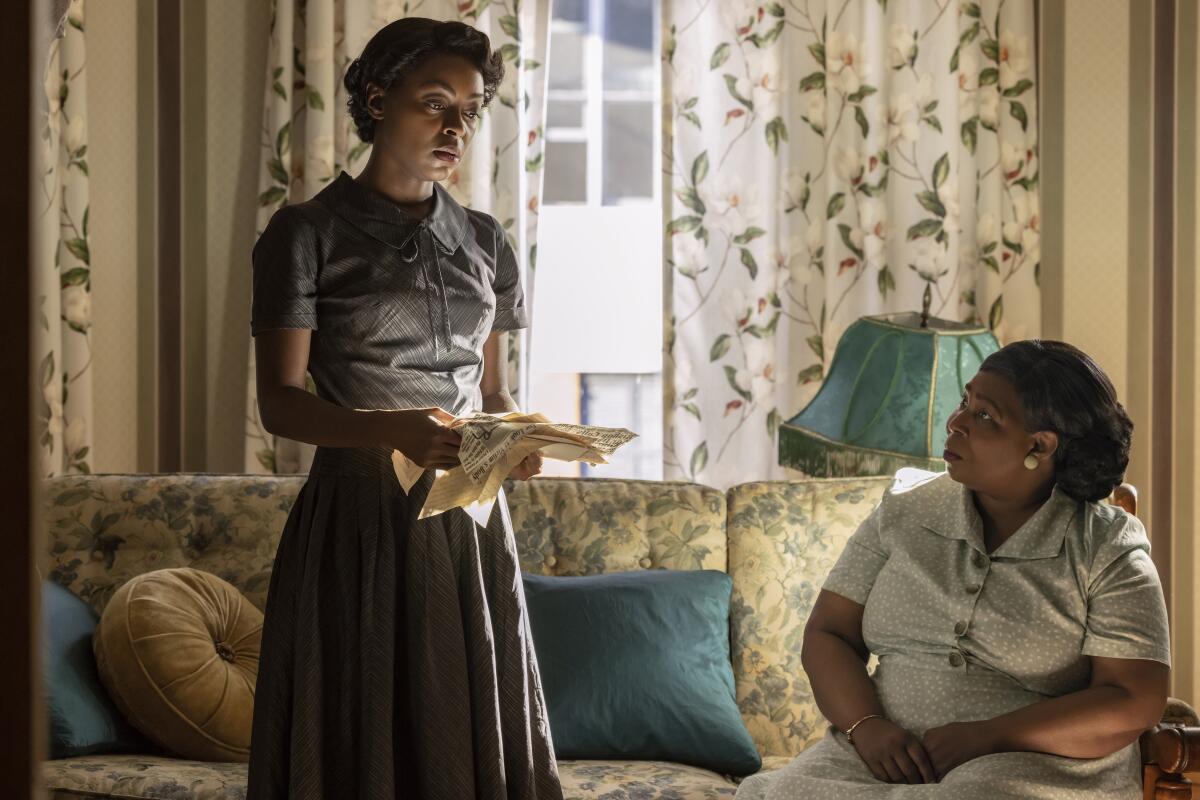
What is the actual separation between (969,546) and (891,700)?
10.7 inches

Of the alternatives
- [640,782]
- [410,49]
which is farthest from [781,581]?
[410,49]

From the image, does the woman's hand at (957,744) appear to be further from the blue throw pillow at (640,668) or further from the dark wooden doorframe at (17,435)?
the dark wooden doorframe at (17,435)

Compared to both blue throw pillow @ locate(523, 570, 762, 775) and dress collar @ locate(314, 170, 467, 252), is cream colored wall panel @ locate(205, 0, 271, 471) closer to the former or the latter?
blue throw pillow @ locate(523, 570, 762, 775)

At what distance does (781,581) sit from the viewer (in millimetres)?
2588

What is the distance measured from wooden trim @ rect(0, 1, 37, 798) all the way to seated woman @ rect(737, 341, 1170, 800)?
157 centimetres

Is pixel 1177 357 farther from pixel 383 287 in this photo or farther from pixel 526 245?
pixel 383 287

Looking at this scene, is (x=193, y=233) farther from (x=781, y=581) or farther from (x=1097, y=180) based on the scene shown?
(x=1097, y=180)

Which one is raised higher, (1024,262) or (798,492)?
(1024,262)

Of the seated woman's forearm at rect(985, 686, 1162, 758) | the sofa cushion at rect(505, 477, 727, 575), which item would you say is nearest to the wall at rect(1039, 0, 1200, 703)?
the sofa cushion at rect(505, 477, 727, 575)

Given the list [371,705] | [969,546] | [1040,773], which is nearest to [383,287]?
[371,705]

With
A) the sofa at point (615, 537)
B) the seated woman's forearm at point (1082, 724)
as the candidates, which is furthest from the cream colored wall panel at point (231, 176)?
the seated woman's forearm at point (1082, 724)

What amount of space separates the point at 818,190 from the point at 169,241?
5.64ft

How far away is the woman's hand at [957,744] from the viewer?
1777 mm

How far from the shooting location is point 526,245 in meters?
3.16
